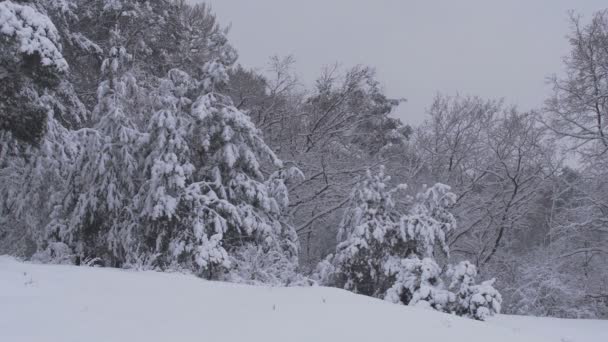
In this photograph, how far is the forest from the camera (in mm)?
9859

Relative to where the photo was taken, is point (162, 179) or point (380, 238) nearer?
point (162, 179)

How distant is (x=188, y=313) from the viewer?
199 inches

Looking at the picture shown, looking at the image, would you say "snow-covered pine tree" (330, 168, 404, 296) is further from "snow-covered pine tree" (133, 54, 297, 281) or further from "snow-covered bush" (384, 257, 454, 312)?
"snow-covered bush" (384, 257, 454, 312)

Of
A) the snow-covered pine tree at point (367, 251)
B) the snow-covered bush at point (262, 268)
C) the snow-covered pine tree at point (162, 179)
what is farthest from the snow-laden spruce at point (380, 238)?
the snow-covered pine tree at point (162, 179)

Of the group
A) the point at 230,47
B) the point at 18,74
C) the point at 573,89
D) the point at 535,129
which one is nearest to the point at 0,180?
the point at 18,74

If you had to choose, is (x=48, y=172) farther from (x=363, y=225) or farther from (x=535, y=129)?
(x=535, y=129)

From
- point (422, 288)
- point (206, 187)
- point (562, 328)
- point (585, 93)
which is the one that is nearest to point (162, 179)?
point (206, 187)

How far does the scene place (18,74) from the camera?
8.98 meters

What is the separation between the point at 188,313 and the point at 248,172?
722cm

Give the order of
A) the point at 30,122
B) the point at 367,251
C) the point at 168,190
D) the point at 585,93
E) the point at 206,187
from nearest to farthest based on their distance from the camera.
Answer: the point at 30,122
the point at 168,190
the point at 206,187
the point at 367,251
the point at 585,93

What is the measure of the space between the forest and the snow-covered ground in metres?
2.36

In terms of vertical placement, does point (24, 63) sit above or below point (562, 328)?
above

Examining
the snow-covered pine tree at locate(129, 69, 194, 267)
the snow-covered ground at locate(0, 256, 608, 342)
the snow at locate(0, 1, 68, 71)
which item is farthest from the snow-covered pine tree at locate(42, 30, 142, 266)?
the snow-covered ground at locate(0, 256, 608, 342)

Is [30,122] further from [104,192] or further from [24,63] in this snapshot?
[104,192]
